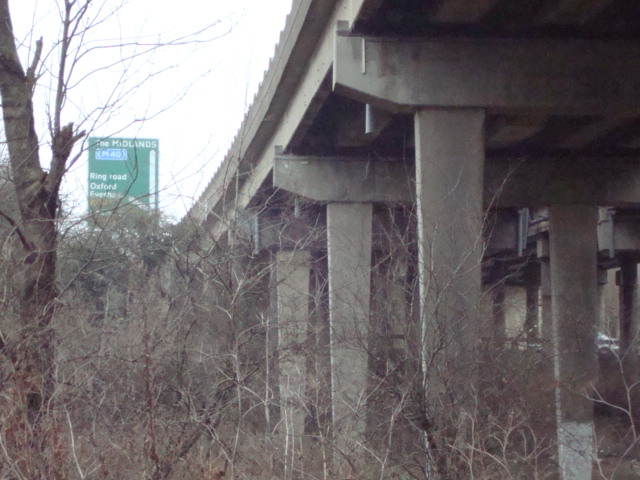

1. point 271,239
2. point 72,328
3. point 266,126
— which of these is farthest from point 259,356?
Answer: point 266,126

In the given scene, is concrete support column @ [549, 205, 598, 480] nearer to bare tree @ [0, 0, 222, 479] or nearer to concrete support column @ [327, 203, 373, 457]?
concrete support column @ [327, 203, 373, 457]

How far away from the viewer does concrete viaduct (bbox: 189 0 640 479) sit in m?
9.75

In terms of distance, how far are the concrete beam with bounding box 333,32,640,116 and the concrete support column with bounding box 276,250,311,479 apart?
2.32 meters

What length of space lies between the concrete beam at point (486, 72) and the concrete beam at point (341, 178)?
229 inches

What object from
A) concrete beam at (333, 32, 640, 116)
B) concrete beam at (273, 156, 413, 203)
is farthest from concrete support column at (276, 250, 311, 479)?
concrete beam at (273, 156, 413, 203)

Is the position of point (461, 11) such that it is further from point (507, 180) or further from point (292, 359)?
point (507, 180)

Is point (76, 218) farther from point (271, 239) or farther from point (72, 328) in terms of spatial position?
point (271, 239)

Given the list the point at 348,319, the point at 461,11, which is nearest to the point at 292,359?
the point at 348,319

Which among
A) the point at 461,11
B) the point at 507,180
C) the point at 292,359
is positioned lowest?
the point at 292,359

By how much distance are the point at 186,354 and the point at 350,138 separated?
337 inches

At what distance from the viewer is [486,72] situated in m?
11.1

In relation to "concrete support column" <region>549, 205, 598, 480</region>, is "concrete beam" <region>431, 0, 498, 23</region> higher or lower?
higher

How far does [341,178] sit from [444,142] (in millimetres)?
6183

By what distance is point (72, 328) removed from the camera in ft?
28.7
